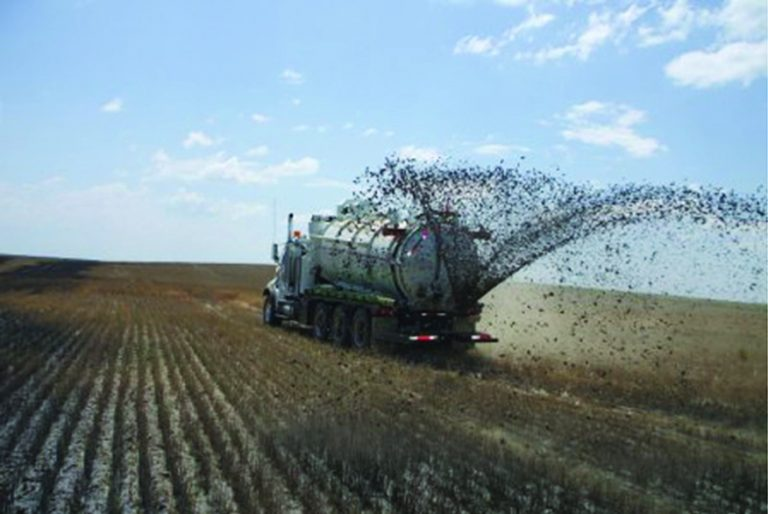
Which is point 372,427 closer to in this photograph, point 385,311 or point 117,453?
point 117,453

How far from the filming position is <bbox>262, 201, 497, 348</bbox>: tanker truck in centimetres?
1933

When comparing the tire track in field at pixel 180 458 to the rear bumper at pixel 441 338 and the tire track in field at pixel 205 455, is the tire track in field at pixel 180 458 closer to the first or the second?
the tire track in field at pixel 205 455

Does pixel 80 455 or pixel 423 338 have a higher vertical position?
pixel 423 338

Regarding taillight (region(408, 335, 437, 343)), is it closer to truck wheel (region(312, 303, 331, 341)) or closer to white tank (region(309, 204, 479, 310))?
white tank (region(309, 204, 479, 310))

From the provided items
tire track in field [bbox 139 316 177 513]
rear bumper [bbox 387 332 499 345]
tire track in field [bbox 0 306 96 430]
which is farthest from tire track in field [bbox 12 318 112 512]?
rear bumper [bbox 387 332 499 345]

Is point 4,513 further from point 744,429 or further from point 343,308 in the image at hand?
point 343,308

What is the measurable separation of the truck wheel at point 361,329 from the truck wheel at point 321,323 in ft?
7.46

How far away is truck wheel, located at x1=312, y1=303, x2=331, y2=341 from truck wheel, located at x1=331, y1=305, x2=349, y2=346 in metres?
0.69

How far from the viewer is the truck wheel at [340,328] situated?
71.4 feet

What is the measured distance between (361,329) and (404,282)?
2036 millimetres

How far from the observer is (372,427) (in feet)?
33.6

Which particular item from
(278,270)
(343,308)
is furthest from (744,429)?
(278,270)

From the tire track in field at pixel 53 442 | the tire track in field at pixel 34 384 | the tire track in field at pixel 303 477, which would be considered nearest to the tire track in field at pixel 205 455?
the tire track in field at pixel 303 477

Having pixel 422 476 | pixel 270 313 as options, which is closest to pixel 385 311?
pixel 270 313
